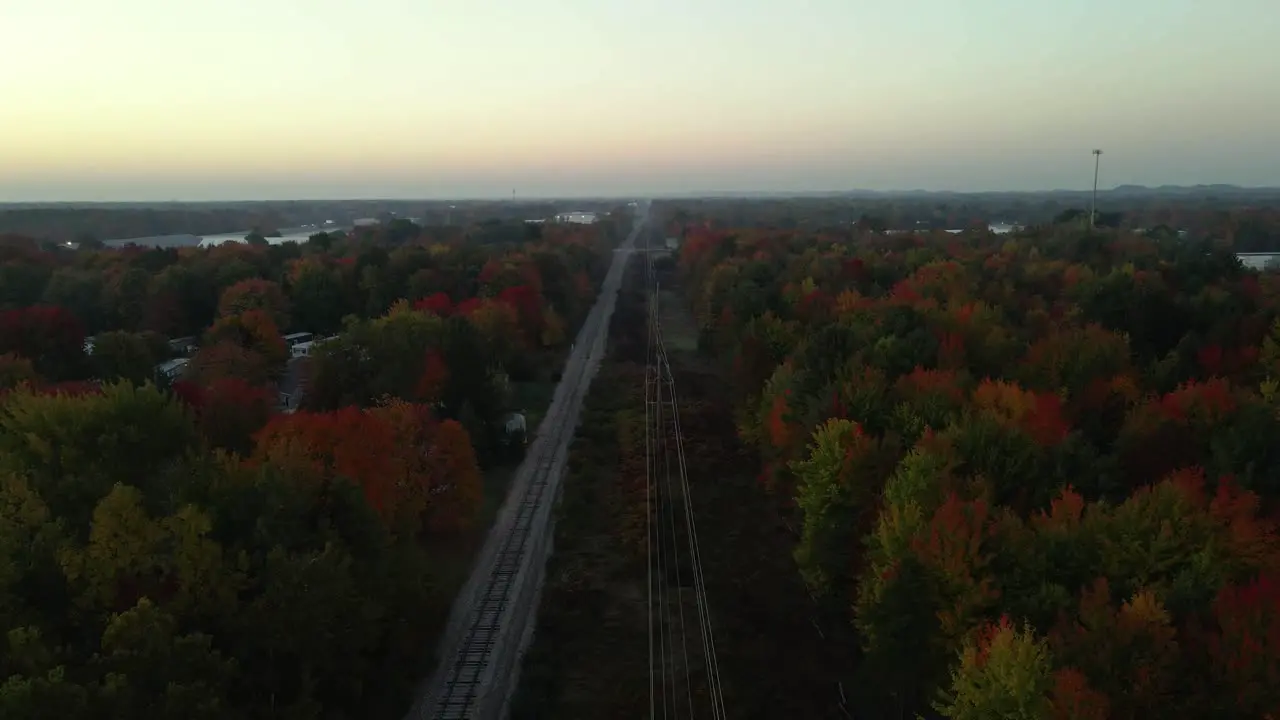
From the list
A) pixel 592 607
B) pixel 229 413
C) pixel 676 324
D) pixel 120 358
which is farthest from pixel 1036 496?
pixel 676 324

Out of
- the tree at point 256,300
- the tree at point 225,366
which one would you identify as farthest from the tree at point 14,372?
the tree at point 256,300

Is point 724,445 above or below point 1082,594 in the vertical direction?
below

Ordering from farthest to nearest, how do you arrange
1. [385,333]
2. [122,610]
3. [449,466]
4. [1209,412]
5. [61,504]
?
[385,333] < [449,466] < [1209,412] < [61,504] < [122,610]

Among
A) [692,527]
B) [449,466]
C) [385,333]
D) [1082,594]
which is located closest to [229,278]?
[385,333]

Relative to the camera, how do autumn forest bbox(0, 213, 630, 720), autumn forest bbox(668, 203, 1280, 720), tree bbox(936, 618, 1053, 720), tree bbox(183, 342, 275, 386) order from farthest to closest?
tree bbox(183, 342, 275, 386)
autumn forest bbox(0, 213, 630, 720)
autumn forest bbox(668, 203, 1280, 720)
tree bbox(936, 618, 1053, 720)

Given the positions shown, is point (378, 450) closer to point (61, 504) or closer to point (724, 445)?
point (61, 504)

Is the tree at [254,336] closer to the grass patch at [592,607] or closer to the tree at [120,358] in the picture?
the tree at [120,358]

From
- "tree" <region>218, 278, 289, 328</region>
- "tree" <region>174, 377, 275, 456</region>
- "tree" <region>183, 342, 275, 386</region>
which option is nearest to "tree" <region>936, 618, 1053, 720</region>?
"tree" <region>174, 377, 275, 456</region>

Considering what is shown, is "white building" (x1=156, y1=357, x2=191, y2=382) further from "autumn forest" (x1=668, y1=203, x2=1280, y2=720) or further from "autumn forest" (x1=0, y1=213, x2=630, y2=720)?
"autumn forest" (x1=668, y1=203, x2=1280, y2=720)
